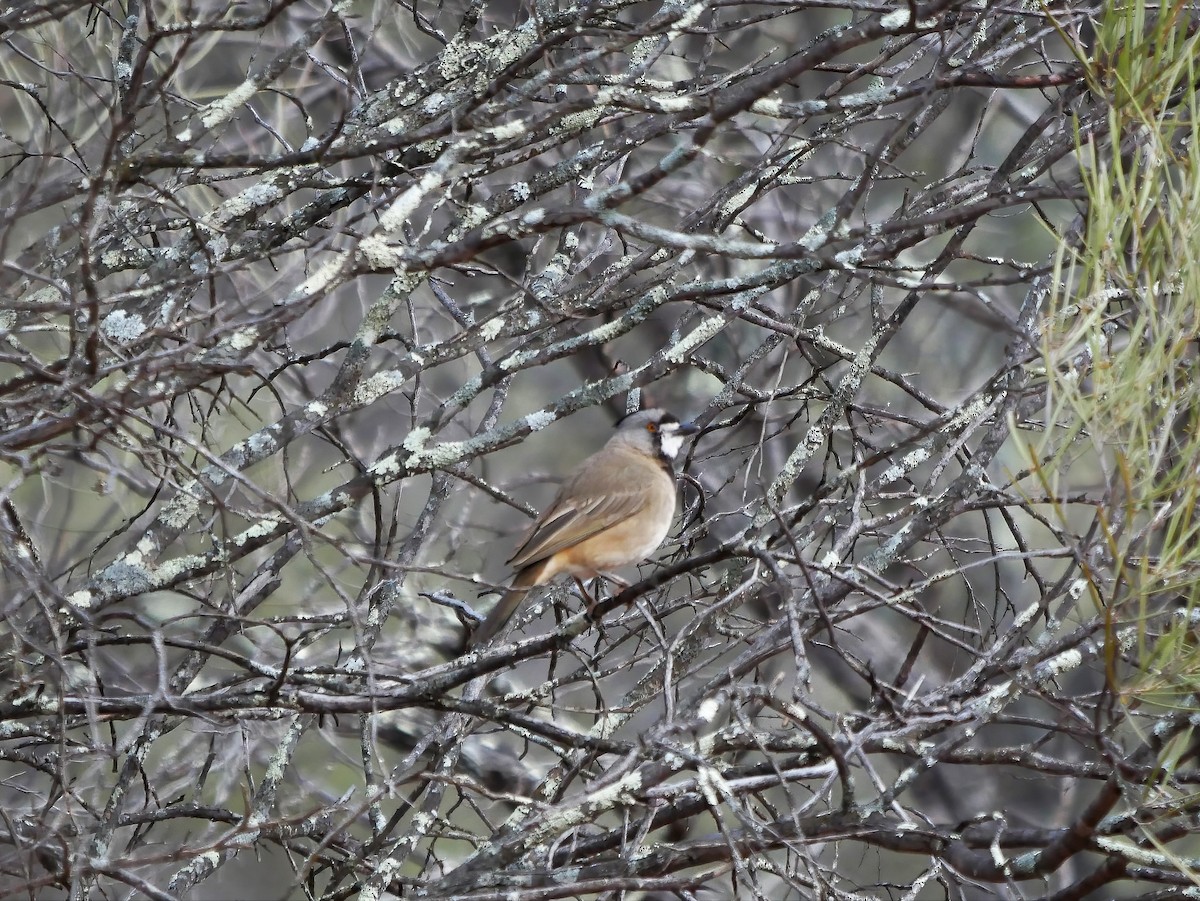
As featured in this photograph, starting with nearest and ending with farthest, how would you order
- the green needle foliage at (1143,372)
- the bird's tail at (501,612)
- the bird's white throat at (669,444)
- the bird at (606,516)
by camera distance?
1. the green needle foliage at (1143,372)
2. the bird's tail at (501,612)
3. the bird at (606,516)
4. the bird's white throat at (669,444)

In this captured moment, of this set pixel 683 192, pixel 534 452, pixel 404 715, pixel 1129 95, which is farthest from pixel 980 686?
pixel 534 452

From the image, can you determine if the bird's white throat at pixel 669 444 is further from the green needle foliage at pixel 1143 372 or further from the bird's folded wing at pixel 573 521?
the green needle foliage at pixel 1143 372

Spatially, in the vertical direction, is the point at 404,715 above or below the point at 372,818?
above

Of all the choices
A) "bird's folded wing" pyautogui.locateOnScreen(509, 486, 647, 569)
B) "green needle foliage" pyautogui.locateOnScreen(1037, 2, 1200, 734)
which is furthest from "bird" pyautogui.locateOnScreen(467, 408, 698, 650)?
"green needle foliage" pyautogui.locateOnScreen(1037, 2, 1200, 734)

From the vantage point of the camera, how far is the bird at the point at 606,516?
559 centimetres

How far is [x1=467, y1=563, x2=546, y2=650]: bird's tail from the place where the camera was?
5152 millimetres

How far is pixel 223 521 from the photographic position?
3.56m

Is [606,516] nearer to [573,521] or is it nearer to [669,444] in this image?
[573,521]

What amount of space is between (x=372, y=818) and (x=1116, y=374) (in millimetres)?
3385

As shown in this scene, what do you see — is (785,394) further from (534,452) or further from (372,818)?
(534,452)

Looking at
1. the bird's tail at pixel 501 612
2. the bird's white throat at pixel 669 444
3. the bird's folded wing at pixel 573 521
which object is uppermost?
the bird's white throat at pixel 669 444

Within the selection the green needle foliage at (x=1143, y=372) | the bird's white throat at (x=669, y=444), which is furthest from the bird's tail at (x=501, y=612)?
the green needle foliage at (x=1143, y=372)

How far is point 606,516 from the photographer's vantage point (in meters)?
6.08

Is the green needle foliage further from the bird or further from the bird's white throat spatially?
the bird's white throat
